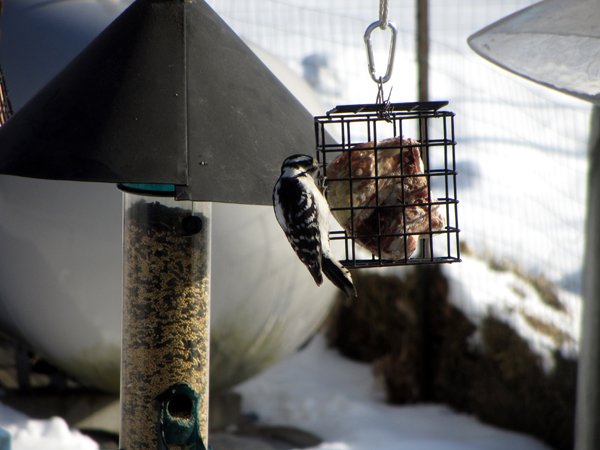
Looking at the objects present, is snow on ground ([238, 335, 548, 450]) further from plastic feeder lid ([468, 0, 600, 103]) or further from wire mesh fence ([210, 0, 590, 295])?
plastic feeder lid ([468, 0, 600, 103])

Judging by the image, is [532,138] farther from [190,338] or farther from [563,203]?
[190,338]

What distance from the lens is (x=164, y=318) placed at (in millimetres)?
3227

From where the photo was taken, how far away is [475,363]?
6.76 meters

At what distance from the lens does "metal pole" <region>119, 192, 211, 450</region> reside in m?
3.21

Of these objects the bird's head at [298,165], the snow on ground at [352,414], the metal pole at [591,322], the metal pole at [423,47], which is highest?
the metal pole at [423,47]

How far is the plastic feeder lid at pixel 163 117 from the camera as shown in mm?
2629

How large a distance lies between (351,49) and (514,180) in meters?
2.30

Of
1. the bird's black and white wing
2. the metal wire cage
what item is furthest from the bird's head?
the metal wire cage

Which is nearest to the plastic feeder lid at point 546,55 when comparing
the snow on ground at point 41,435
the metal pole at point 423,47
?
the snow on ground at point 41,435

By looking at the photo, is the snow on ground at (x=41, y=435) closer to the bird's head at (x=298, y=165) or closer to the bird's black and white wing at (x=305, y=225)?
the bird's black and white wing at (x=305, y=225)

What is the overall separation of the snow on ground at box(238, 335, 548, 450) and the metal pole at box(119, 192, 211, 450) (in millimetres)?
2861

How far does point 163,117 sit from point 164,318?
0.78 m

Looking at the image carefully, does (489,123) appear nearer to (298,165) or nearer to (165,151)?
(298,165)

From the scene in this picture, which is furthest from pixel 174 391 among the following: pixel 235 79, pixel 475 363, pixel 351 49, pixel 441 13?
pixel 441 13
